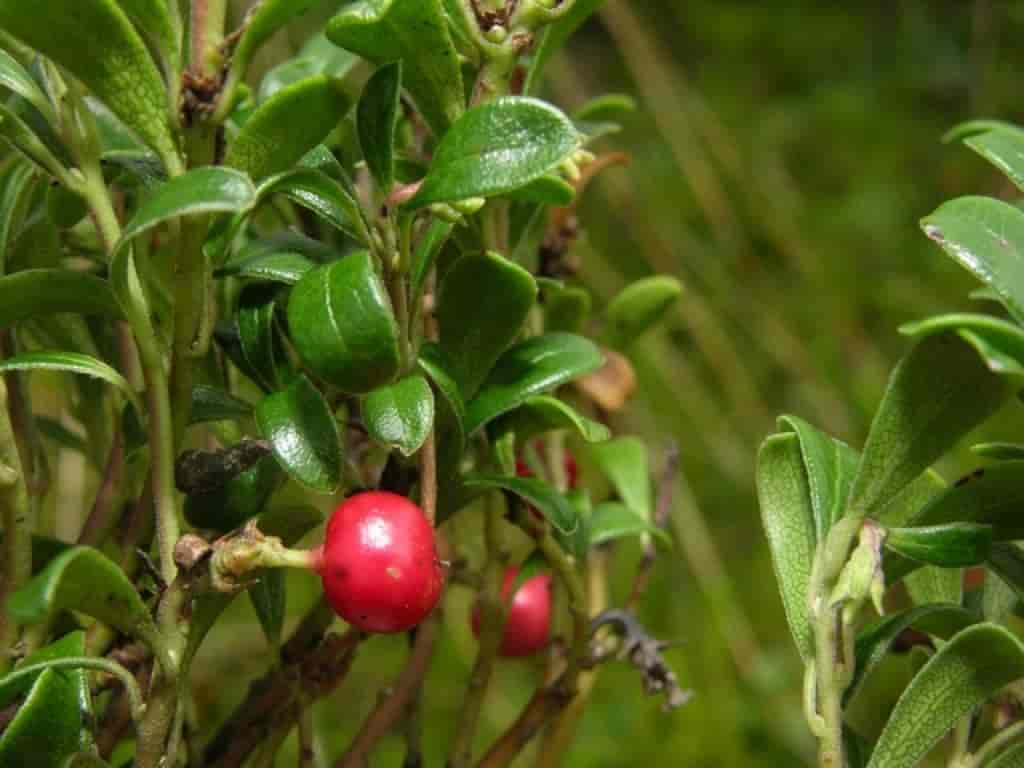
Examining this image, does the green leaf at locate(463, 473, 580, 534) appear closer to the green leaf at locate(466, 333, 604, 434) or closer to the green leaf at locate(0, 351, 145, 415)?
the green leaf at locate(466, 333, 604, 434)

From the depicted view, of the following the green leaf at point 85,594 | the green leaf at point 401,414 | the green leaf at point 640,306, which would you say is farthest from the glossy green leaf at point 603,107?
the green leaf at point 85,594

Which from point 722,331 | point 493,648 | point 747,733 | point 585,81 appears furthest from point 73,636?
point 585,81

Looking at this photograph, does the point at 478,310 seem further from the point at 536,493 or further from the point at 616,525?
the point at 616,525

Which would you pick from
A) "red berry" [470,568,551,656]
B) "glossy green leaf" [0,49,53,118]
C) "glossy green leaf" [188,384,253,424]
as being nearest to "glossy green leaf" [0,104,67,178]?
"glossy green leaf" [0,49,53,118]

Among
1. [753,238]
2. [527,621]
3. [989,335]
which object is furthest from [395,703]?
[753,238]

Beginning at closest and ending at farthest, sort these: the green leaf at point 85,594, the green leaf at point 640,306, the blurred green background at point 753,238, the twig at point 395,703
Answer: the green leaf at point 85,594 → the twig at point 395,703 → the green leaf at point 640,306 → the blurred green background at point 753,238

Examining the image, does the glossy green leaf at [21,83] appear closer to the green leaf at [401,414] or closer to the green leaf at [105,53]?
the green leaf at [105,53]

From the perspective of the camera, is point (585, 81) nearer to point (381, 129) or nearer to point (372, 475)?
point (372, 475)
